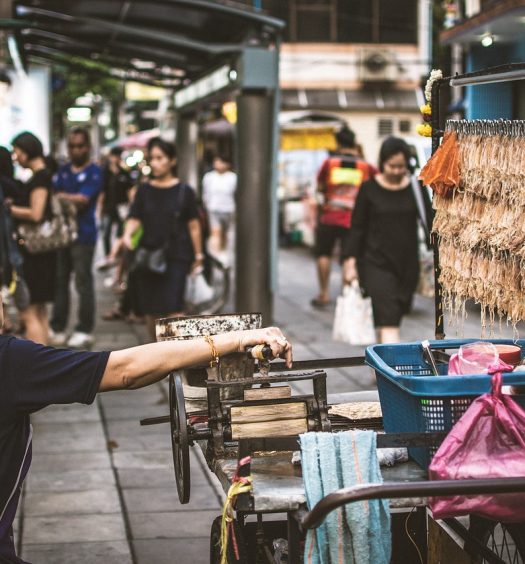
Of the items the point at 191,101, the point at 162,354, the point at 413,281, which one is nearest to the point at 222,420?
the point at 162,354

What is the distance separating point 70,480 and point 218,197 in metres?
11.2

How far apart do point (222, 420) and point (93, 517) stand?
2550mm

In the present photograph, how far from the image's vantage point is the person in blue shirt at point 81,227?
35.1 feet

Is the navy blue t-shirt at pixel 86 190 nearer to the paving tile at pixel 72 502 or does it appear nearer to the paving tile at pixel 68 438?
the paving tile at pixel 68 438

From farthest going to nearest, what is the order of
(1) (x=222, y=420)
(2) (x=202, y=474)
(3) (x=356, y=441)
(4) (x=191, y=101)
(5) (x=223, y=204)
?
(5) (x=223, y=204), (4) (x=191, y=101), (2) (x=202, y=474), (1) (x=222, y=420), (3) (x=356, y=441)

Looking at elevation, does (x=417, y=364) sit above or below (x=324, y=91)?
below

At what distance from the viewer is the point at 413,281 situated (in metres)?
8.20

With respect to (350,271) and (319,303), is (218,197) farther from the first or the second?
(350,271)

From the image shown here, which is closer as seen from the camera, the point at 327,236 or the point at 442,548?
the point at 442,548

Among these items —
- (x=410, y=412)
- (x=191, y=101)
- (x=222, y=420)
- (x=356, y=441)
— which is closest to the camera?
(x=356, y=441)

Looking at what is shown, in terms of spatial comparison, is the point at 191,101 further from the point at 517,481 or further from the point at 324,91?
the point at 324,91

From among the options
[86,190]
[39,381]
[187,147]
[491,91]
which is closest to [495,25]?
[491,91]

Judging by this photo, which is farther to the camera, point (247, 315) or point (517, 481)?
point (247, 315)

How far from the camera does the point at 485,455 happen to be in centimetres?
291
